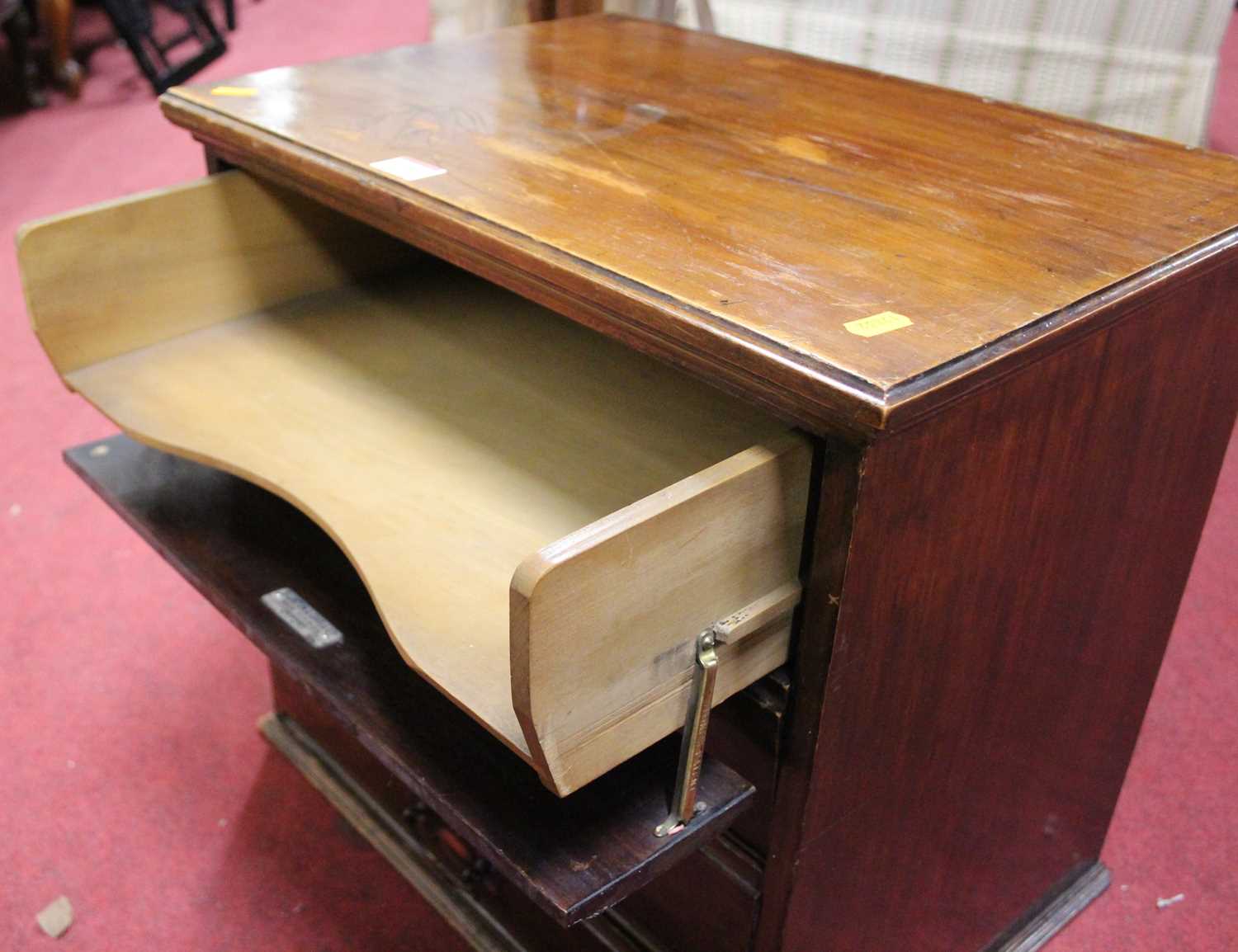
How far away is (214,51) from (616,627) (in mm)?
3228

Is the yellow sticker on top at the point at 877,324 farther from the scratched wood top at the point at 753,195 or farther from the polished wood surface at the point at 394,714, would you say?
the polished wood surface at the point at 394,714

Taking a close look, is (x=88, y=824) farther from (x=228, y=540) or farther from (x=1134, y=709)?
(x=1134, y=709)

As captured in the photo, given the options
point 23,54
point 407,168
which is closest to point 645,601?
point 407,168

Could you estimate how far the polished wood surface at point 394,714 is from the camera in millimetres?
727

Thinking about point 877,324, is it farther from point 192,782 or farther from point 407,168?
point 192,782

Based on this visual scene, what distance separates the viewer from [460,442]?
960 millimetres

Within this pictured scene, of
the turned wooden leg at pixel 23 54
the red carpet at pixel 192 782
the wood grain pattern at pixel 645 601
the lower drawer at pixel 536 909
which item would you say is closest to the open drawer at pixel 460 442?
the wood grain pattern at pixel 645 601

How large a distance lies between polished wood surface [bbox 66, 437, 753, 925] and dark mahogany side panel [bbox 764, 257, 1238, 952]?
118 millimetres

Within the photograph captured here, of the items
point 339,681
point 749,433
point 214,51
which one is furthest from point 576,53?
point 214,51

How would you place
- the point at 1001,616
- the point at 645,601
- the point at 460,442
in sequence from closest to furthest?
the point at 645,601
the point at 1001,616
the point at 460,442

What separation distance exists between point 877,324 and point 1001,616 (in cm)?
25

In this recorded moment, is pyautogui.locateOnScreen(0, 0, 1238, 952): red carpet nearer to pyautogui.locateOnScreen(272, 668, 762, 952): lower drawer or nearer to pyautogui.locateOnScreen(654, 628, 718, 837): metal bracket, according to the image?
pyautogui.locateOnScreen(272, 668, 762, 952): lower drawer

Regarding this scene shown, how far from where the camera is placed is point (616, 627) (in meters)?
0.63

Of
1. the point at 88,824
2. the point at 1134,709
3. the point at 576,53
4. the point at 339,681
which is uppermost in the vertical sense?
the point at 576,53
